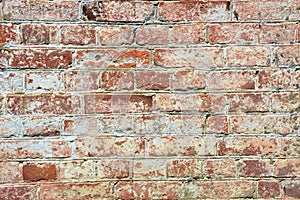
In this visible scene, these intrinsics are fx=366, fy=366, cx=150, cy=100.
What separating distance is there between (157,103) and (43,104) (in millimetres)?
463

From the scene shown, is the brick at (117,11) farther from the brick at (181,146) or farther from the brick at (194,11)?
the brick at (181,146)

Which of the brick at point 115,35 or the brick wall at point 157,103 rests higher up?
the brick at point 115,35

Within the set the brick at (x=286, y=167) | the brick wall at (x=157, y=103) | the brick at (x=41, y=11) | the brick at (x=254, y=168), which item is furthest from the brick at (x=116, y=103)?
the brick at (x=286, y=167)

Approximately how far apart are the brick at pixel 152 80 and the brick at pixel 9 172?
0.60 m

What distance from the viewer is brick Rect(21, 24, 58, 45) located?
1477mm

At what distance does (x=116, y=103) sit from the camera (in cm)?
150

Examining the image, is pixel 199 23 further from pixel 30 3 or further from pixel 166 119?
pixel 30 3

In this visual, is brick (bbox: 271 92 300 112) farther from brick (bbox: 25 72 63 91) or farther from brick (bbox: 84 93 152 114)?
brick (bbox: 25 72 63 91)

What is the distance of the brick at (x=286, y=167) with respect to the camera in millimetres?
1517

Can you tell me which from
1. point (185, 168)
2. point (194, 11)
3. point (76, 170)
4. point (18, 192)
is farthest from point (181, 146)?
point (18, 192)

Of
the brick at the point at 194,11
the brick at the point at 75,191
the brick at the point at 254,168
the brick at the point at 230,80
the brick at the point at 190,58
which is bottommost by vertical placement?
the brick at the point at 75,191

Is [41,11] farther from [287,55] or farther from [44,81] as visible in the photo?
[287,55]

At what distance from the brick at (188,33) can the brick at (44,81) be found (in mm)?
494

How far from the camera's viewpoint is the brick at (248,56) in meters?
1.51
